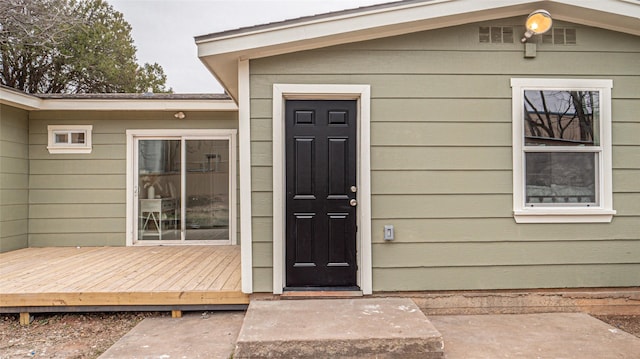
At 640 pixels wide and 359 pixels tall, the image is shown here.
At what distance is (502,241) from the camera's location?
3162 mm

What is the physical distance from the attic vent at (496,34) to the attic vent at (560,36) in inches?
12.2

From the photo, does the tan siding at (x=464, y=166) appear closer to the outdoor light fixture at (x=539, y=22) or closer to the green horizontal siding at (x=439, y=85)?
the green horizontal siding at (x=439, y=85)

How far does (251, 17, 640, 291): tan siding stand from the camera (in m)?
3.13

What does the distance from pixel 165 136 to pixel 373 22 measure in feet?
12.3

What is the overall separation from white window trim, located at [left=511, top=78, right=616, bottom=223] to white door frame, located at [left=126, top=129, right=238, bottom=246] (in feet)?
12.5

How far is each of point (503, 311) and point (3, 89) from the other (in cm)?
613

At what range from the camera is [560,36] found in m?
3.19

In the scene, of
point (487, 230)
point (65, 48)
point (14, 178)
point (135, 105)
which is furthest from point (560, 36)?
point (65, 48)

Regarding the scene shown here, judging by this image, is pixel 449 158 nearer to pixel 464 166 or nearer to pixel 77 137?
pixel 464 166

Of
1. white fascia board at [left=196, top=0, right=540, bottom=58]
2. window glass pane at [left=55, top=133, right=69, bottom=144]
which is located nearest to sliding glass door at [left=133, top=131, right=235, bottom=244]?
window glass pane at [left=55, top=133, right=69, bottom=144]

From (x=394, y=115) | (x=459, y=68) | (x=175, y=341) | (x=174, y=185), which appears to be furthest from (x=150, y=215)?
(x=459, y=68)

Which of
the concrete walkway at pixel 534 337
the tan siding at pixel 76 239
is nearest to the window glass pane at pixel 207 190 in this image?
the tan siding at pixel 76 239

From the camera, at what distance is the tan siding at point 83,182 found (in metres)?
5.21

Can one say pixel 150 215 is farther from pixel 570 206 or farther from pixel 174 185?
pixel 570 206
